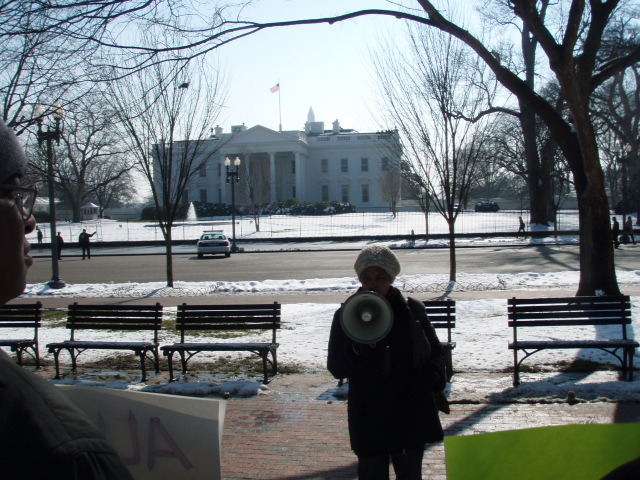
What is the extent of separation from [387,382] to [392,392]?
0.06 metres

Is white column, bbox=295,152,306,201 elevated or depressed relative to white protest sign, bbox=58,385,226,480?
elevated

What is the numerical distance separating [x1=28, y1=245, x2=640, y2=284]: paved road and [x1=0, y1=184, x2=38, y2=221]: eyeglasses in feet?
63.3

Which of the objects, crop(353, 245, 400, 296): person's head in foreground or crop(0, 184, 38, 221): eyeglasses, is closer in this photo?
crop(0, 184, 38, 221): eyeglasses

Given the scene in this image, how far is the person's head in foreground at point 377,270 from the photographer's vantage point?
3.85 metres

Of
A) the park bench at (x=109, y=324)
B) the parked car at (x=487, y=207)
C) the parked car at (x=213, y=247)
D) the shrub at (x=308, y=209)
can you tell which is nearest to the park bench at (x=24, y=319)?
the park bench at (x=109, y=324)

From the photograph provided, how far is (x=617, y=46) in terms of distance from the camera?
1638 cm

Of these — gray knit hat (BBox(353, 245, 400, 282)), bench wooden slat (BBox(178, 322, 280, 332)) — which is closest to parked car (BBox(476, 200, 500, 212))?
bench wooden slat (BBox(178, 322, 280, 332))

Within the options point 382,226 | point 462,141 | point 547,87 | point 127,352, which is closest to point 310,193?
point 382,226

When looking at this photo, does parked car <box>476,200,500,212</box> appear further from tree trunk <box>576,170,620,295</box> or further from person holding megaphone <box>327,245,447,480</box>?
person holding megaphone <box>327,245,447,480</box>

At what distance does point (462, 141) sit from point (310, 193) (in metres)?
71.3

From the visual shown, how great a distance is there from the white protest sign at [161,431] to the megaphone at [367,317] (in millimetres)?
1488

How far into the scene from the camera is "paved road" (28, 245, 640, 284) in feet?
72.6

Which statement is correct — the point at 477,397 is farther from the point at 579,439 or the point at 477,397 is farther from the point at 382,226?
the point at 382,226

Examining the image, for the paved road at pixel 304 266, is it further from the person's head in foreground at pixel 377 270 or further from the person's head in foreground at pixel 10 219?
the person's head in foreground at pixel 10 219
